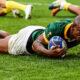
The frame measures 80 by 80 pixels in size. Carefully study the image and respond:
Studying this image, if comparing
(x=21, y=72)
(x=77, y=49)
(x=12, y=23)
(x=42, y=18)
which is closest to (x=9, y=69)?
(x=21, y=72)

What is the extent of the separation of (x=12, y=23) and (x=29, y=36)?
3245mm

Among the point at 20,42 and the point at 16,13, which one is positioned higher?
the point at 20,42

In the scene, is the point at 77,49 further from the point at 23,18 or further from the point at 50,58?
the point at 23,18

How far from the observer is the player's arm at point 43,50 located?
696 cm

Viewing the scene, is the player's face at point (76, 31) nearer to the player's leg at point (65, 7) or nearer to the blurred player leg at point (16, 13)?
the player's leg at point (65, 7)

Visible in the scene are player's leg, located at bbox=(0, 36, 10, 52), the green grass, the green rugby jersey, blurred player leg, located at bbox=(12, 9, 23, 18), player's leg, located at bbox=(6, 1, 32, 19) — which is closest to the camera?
the green grass

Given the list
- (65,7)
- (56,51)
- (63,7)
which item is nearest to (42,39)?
(56,51)

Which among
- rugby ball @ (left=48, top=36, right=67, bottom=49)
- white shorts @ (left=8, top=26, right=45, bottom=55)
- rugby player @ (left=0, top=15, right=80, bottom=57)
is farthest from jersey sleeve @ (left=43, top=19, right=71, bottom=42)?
white shorts @ (left=8, top=26, right=45, bottom=55)

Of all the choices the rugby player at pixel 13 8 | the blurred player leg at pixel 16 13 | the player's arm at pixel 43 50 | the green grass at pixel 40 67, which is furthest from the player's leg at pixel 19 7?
the player's arm at pixel 43 50

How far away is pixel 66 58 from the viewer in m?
7.21

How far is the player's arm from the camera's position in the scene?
696cm

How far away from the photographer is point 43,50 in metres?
7.08

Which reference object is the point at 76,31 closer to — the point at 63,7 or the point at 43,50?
the point at 43,50

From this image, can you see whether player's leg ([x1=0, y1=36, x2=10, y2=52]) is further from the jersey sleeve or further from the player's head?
the player's head
